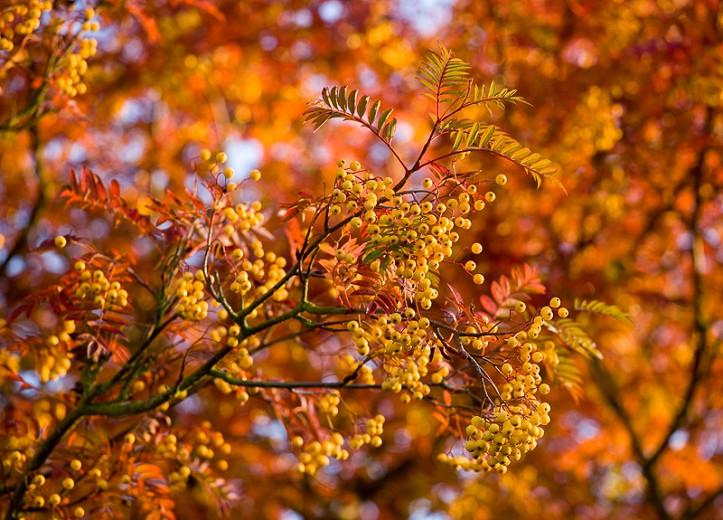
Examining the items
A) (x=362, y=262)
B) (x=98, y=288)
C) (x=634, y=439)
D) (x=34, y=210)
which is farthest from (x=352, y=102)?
(x=634, y=439)

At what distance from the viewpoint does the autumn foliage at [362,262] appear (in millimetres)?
2338

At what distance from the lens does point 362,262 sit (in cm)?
225

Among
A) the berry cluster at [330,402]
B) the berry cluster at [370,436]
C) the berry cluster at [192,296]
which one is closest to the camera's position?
the berry cluster at [192,296]

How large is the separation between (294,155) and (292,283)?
539 cm

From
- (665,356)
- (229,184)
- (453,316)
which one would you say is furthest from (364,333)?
(665,356)

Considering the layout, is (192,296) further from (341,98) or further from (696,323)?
(696,323)

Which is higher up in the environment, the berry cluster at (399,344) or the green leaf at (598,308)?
the green leaf at (598,308)

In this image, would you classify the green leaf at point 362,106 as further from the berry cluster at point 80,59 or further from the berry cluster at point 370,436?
the berry cluster at point 80,59

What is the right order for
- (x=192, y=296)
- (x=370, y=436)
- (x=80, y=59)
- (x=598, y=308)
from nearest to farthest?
(x=192, y=296), (x=370, y=436), (x=598, y=308), (x=80, y=59)

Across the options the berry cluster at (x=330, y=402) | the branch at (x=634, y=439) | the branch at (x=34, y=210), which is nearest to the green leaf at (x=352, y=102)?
the berry cluster at (x=330, y=402)

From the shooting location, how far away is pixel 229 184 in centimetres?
258

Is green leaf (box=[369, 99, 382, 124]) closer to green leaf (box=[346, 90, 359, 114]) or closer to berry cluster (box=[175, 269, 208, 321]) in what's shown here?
green leaf (box=[346, 90, 359, 114])

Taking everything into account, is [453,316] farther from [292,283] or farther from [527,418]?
[292,283]

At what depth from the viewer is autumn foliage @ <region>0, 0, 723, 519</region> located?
2338 mm
